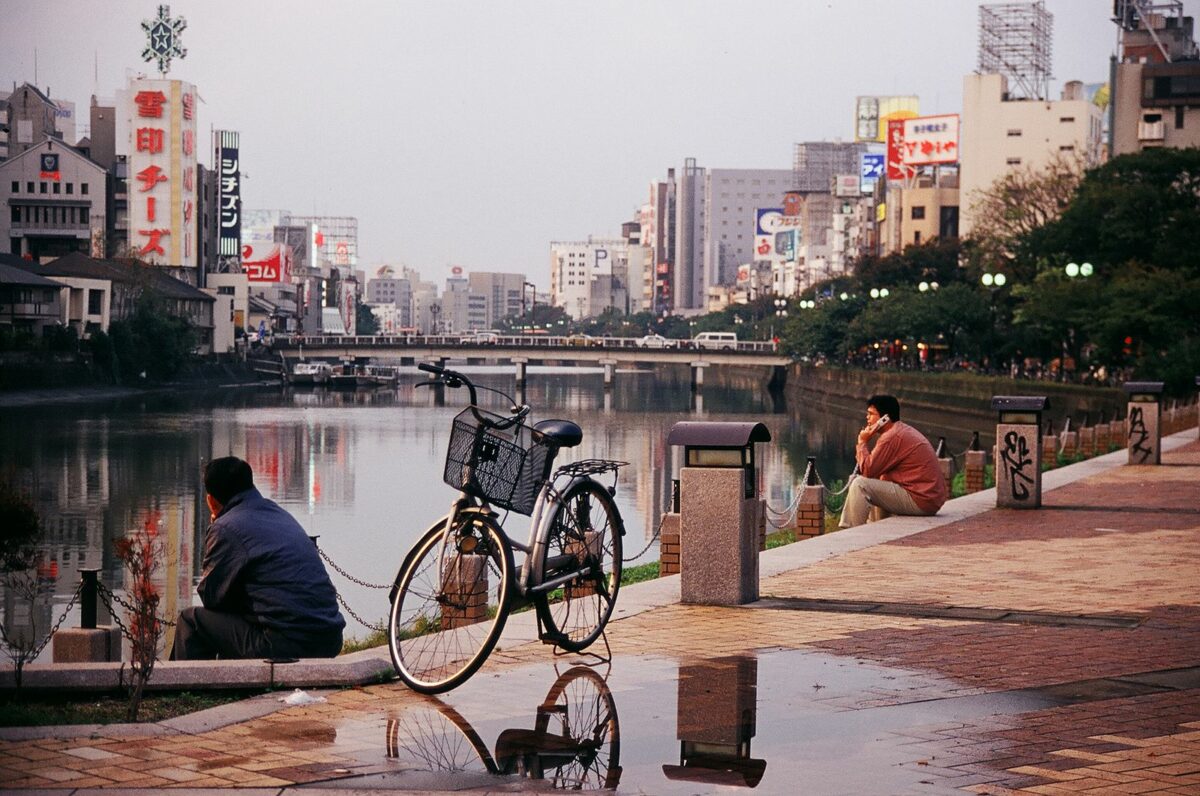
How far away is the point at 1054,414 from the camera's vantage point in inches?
2037

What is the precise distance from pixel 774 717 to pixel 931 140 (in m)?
113

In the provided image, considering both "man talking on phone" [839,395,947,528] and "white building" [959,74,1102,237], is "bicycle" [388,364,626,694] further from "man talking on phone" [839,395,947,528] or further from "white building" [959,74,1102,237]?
"white building" [959,74,1102,237]

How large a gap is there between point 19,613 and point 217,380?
76.7m

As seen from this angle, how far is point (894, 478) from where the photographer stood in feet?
51.2

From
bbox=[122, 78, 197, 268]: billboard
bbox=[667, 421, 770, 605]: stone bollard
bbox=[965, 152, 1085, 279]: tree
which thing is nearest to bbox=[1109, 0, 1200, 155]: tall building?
bbox=[965, 152, 1085, 279]: tree

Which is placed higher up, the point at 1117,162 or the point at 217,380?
the point at 1117,162

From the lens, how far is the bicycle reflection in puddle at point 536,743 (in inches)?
224

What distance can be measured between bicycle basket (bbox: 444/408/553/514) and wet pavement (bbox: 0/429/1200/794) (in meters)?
0.90

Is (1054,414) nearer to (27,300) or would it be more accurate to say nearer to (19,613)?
(19,613)

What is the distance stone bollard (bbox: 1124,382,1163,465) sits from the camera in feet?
77.5

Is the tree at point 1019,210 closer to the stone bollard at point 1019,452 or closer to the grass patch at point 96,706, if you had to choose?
the stone bollard at point 1019,452

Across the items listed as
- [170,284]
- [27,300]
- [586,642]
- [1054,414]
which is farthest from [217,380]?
[586,642]

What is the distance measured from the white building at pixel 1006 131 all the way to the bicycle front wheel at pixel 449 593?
101m

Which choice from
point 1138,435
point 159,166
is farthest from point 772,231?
point 1138,435
